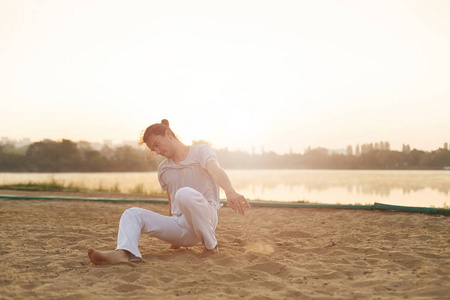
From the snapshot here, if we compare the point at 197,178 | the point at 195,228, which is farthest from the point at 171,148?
the point at 195,228

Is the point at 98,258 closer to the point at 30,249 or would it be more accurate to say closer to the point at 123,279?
the point at 123,279

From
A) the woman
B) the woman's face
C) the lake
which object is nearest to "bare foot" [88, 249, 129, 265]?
the woman

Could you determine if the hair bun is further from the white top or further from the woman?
the white top

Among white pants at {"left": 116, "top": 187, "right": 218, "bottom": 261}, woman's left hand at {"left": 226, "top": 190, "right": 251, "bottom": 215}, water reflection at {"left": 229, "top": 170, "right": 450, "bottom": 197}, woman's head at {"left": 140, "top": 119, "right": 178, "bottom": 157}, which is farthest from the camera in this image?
water reflection at {"left": 229, "top": 170, "right": 450, "bottom": 197}

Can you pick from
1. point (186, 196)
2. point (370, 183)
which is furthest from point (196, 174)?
point (370, 183)

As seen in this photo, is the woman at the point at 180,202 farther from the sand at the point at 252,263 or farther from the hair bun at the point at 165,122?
the sand at the point at 252,263

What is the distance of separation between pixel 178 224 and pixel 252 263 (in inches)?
30.5

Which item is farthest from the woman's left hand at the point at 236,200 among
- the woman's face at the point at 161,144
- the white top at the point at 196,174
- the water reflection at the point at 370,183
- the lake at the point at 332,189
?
the water reflection at the point at 370,183

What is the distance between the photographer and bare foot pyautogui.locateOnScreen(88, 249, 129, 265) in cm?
346

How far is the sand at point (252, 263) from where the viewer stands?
115 inches

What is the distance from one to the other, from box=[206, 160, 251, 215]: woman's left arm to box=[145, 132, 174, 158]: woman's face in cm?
40

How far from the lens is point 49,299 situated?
2.78 metres

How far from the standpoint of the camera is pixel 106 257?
3.46 metres

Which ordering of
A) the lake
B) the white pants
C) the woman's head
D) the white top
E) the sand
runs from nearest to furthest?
the sand < the white pants < the woman's head < the white top < the lake
